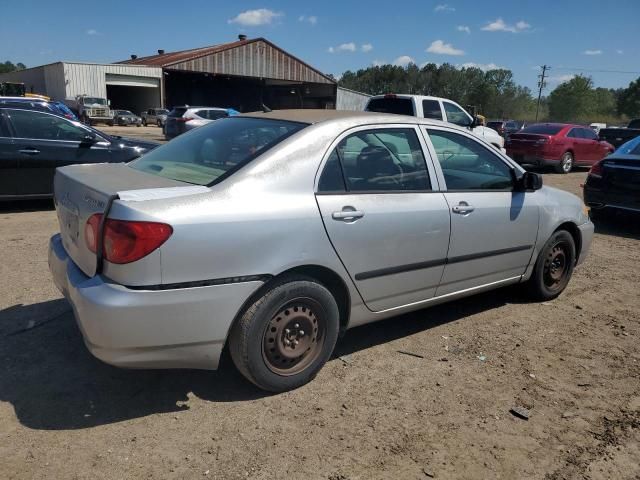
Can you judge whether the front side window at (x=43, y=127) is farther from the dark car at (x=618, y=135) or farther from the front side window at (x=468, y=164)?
the dark car at (x=618, y=135)

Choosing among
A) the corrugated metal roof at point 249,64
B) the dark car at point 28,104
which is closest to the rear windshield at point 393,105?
the dark car at point 28,104

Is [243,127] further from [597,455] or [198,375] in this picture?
[597,455]

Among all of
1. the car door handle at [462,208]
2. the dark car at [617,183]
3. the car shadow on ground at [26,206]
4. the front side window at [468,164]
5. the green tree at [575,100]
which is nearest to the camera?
the car door handle at [462,208]

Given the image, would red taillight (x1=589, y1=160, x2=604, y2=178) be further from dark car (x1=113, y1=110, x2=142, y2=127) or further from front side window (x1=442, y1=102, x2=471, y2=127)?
dark car (x1=113, y1=110, x2=142, y2=127)

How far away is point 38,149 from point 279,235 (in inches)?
245

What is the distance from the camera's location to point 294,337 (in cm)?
310

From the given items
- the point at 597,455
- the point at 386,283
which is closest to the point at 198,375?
the point at 386,283

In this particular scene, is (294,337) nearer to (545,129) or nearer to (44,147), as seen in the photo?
(44,147)

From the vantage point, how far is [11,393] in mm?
2980

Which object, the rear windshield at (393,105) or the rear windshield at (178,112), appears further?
the rear windshield at (178,112)

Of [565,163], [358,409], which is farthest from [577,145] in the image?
[358,409]

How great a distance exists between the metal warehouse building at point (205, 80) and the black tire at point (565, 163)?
29.2 meters

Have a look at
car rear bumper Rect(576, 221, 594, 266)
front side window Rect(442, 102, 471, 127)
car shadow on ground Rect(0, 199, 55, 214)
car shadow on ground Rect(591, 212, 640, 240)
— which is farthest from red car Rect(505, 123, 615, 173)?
car shadow on ground Rect(0, 199, 55, 214)

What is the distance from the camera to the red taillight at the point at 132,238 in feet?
8.17
